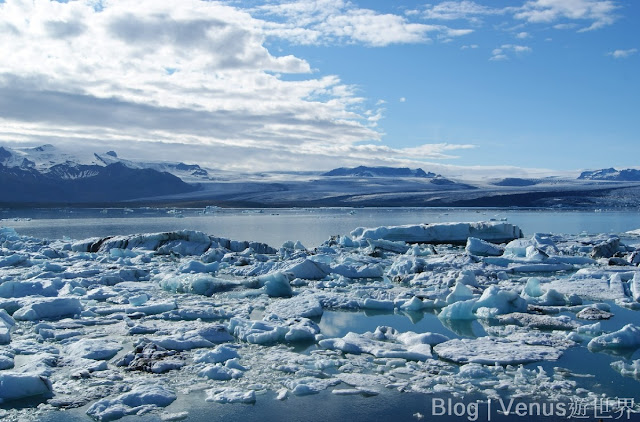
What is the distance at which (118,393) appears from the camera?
4.62 metres

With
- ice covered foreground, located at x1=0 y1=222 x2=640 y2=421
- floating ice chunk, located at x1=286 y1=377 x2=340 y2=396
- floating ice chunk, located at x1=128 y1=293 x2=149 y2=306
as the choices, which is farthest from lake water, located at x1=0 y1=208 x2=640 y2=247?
floating ice chunk, located at x1=286 y1=377 x2=340 y2=396

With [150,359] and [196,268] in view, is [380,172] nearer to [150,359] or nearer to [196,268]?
[196,268]

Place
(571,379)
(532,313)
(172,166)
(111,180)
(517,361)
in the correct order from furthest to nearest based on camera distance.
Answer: (172,166) < (111,180) < (532,313) < (517,361) < (571,379)

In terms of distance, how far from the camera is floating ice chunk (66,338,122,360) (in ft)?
18.5

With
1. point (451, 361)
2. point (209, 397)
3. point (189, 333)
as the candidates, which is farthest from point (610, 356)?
point (189, 333)

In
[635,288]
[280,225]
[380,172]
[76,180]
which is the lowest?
[280,225]

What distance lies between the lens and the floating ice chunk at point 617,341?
5938 mm

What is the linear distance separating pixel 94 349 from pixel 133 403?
157 centimetres

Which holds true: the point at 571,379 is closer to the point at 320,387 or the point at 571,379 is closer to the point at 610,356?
the point at 610,356

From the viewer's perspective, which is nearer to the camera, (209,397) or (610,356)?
(209,397)

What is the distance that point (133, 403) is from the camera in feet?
14.4

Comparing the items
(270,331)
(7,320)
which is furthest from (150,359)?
(7,320)

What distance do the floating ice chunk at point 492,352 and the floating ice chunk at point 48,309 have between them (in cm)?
494

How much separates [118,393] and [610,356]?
465 centimetres
